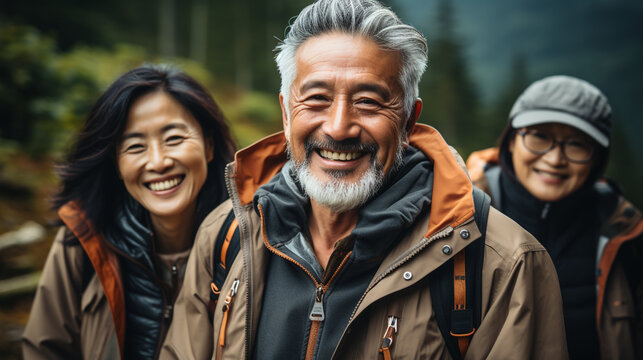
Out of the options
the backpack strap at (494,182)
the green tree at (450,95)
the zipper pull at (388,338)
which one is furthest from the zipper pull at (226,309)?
the green tree at (450,95)

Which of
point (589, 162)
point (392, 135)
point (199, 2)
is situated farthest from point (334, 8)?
point (199, 2)

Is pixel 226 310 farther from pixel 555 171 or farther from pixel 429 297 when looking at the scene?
pixel 555 171

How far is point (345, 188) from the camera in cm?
212

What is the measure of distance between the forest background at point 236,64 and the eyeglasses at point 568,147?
12.3 ft

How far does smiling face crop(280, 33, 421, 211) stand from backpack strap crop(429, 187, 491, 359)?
56 cm

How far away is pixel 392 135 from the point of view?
6.99ft

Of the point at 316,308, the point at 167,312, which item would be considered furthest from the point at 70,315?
the point at 316,308

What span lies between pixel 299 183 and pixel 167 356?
4.29ft

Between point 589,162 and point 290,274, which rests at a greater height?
point 589,162

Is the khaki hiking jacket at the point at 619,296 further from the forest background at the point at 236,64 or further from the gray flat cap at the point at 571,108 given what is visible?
the forest background at the point at 236,64

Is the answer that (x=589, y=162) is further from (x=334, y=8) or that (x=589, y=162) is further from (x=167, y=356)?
(x=167, y=356)

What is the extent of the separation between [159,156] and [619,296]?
137 inches

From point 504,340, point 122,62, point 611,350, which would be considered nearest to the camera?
point 504,340

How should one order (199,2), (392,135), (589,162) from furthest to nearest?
(199,2) < (589,162) < (392,135)
